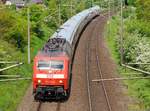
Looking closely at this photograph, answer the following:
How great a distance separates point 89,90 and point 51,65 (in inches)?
200

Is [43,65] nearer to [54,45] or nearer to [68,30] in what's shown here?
[54,45]

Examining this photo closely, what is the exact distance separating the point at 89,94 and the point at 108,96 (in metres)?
1.44

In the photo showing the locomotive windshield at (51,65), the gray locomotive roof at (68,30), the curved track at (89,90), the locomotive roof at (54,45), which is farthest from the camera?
the gray locomotive roof at (68,30)

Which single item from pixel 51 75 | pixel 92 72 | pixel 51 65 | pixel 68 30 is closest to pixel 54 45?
pixel 51 65

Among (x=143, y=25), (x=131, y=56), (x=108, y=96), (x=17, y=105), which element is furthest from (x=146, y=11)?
(x=17, y=105)

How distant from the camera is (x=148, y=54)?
125 feet

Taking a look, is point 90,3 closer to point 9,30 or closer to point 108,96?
point 9,30

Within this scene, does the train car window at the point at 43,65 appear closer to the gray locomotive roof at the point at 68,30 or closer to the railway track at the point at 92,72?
the railway track at the point at 92,72

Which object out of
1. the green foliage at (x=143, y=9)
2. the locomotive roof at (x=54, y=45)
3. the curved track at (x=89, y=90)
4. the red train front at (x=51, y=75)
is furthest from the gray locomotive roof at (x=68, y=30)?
the red train front at (x=51, y=75)

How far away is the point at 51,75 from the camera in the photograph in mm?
31359

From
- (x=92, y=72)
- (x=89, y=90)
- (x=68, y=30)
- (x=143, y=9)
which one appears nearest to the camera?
(x=89, y=90)

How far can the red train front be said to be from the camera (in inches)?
1232

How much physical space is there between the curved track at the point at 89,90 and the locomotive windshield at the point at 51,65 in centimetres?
251

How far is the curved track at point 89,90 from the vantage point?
30953 mm
